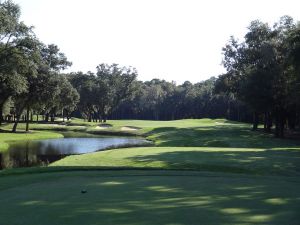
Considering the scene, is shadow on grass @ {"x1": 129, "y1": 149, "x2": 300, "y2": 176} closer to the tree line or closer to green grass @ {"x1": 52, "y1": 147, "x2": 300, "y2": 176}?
green grass @ {"x1": 52, "y1": 147, "x2": 300, "y2": 176}

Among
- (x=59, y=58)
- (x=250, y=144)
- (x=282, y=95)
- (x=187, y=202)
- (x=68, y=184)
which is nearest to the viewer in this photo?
(x=187, y=202)

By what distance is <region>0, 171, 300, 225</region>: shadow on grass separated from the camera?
8.55 m

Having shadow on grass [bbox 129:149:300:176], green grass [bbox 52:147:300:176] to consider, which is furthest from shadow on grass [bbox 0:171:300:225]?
green grass [bbox 52:147:300:176]

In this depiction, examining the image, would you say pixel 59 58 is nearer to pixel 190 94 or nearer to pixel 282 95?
pixel 282 95

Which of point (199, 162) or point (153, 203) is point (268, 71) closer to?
point (199, 162)

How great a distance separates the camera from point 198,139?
56125 millimetres

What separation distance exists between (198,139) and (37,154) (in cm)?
2191

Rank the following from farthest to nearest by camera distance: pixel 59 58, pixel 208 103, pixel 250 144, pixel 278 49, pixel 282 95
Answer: pixel 208 103 → pixel 59 58 → pixel 278 49 → pixel 282 95 → pixel 250 144

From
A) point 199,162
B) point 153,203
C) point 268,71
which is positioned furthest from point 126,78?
point 153,203

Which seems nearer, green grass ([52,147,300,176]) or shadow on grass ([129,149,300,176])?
shadow on grass ([129,149,300,176])

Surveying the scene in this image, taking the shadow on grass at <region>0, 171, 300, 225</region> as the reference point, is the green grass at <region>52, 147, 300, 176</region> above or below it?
below

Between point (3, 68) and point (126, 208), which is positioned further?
point (3, 68)

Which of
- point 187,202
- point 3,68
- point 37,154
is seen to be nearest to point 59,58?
point 3,68

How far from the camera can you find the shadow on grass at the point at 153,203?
28.1 feet
